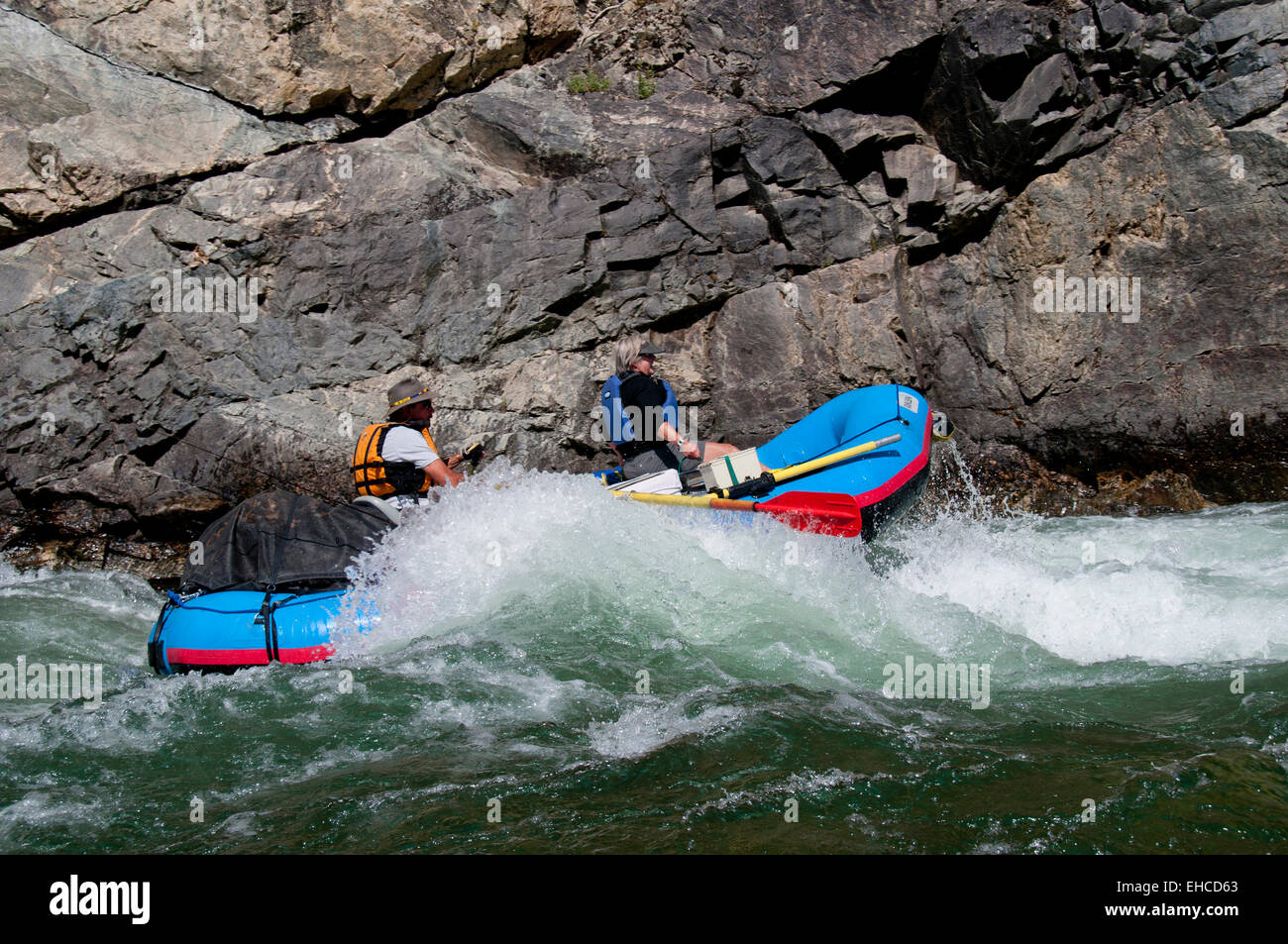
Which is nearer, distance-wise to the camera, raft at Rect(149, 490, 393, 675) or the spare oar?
raft at Rect(149, 490, 393, 675)

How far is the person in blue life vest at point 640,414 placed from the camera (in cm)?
648

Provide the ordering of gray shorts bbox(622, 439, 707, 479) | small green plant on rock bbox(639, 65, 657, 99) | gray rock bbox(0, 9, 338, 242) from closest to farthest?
gray shorts bbox(622, 439, 707, 479) → gray rock bbox(0, 9, 338, 242) → small green plant on rock bbox(639, 65, 657, 99)

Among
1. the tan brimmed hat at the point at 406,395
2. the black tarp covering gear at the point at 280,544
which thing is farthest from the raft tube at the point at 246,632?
the tan brimmed hat at the point at 406,395

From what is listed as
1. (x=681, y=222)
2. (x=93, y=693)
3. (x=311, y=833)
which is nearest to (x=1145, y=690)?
(x=311, y=833)

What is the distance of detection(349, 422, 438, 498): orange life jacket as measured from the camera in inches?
227

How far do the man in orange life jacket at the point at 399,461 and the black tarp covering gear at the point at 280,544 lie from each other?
2.01 feet

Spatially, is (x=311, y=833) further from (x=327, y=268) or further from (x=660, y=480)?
(x=327, y=268)

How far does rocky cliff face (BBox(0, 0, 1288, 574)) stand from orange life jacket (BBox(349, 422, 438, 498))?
8.59 feet

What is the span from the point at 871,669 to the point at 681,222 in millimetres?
5795

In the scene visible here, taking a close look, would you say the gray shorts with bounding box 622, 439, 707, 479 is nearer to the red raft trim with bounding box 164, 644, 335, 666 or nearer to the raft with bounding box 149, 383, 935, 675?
the raft with bounding box 149, 383, 935, 675

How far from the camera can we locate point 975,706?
12.3 ft

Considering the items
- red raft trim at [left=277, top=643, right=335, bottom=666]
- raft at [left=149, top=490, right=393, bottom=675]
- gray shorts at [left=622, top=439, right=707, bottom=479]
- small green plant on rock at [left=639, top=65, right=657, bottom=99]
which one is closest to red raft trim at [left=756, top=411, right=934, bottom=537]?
gray shorts at [left=622, top=439, right=707, bottom=479]

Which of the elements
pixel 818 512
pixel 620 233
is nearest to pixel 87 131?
pixel 620 233

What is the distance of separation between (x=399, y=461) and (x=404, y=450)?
0.07 metres
